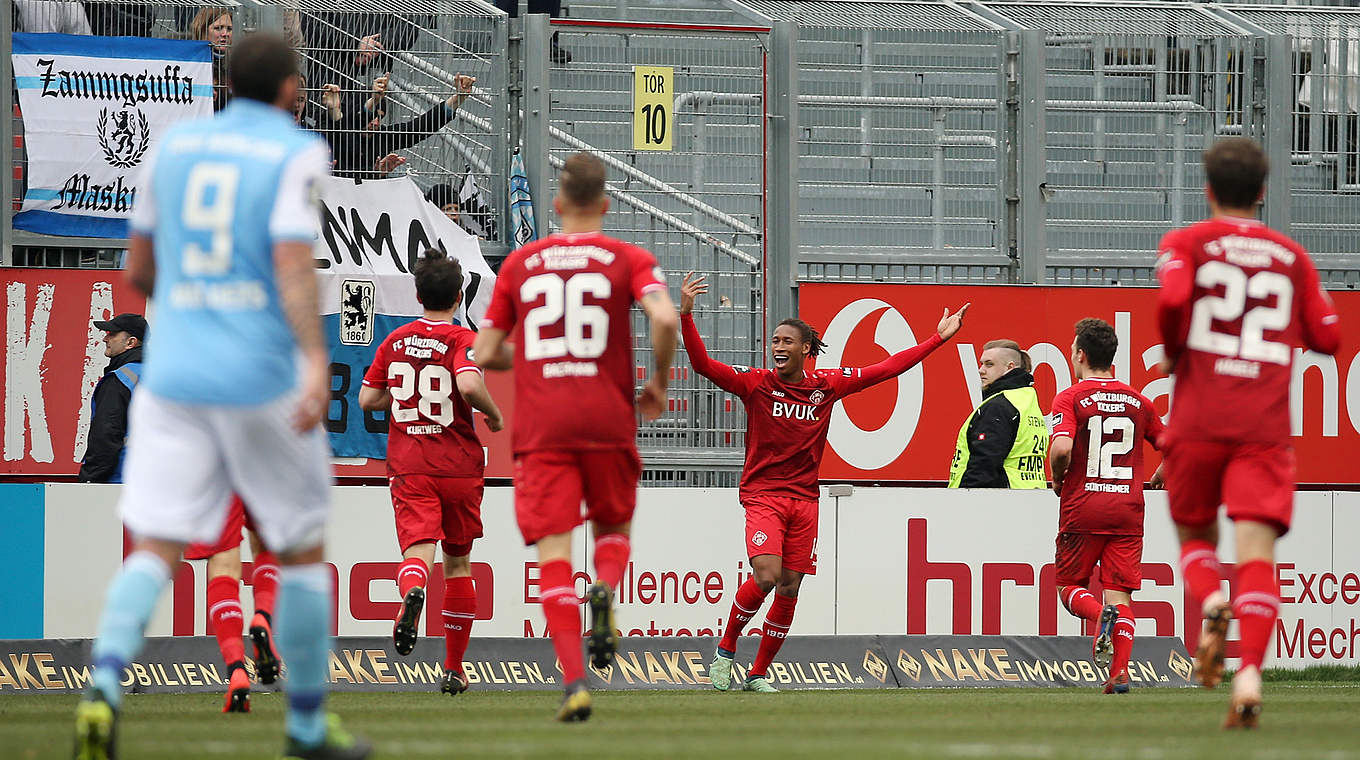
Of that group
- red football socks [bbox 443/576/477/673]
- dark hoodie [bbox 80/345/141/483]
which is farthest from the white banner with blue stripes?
red football socks [bbox 443/576/477/673]

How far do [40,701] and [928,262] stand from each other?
7654mm

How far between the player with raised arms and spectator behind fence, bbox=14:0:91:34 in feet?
28.9

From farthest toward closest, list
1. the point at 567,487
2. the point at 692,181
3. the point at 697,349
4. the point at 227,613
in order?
the point at 692,181 < the point at 697,349 < the point at 227,613 < the point at 567,487

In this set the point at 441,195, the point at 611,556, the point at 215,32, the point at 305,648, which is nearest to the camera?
the point at 305,648

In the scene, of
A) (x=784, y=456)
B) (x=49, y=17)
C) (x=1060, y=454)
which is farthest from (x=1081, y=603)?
(x=49, y=17)

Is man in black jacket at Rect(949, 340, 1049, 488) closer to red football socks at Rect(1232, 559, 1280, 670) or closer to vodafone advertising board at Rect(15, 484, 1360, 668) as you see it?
vodafone advertising board at Rect(15, 484, 1360, 668)

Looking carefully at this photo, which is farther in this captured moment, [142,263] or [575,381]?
[575,381]

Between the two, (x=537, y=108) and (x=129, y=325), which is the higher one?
(x=537, y=108)

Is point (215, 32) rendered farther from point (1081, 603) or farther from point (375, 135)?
point (1081, 603)

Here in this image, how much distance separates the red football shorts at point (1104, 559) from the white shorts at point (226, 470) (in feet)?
21.0

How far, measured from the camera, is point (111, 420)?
11766 millimetres

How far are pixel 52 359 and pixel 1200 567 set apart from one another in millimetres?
9002

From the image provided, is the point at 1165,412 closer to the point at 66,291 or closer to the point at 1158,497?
the point at 1158,497

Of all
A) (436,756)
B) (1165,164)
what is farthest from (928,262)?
(436,756)
